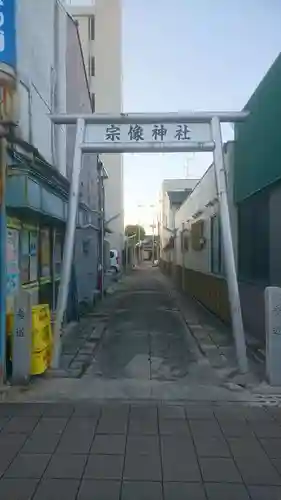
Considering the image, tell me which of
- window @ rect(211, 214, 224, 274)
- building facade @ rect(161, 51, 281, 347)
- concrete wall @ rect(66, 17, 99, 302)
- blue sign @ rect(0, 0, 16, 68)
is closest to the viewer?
blue sign @ rect(0, 0, 16, 68)

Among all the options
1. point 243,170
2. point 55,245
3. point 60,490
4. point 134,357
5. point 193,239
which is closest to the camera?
point 60,490

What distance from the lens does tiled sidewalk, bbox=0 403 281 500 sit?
3.73 meters

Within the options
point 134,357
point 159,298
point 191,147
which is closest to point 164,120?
point 191,147

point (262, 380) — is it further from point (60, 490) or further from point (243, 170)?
point (243, 170)

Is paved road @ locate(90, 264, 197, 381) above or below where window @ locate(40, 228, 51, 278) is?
below

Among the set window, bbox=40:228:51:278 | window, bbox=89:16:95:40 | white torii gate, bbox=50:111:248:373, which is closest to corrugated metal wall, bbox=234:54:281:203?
white torii gate, bbox=50:111:248:373

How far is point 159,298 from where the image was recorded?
21.1 metres

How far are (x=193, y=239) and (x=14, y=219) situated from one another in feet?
37.7

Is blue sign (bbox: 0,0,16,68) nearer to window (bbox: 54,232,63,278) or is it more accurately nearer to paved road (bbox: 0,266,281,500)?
paved road (bbox: 0,266,281,500)

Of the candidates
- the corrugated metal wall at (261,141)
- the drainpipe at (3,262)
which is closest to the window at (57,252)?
the corrugated metal wall at (261,141)

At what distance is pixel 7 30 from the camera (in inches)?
264

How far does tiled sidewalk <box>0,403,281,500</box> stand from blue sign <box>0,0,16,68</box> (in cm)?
455

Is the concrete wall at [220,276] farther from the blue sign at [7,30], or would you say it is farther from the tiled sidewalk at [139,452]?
the blue sign at [7,30]

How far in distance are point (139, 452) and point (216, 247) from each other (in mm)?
9447
